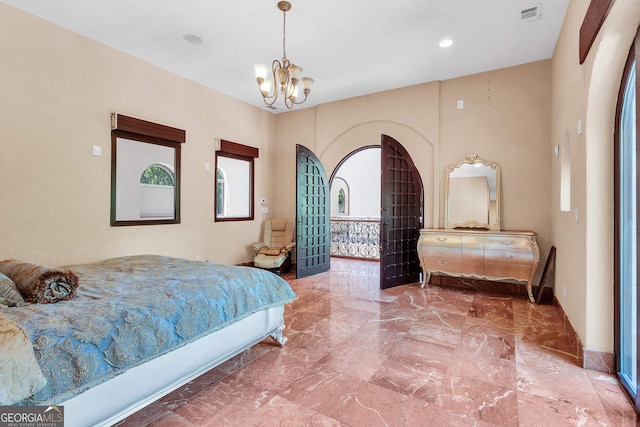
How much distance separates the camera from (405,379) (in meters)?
2.17

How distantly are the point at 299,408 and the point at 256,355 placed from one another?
0.80 meters

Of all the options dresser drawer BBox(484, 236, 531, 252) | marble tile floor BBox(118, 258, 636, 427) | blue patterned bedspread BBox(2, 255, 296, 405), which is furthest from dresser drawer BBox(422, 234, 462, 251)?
blue patterned bedspread BBox(2, 255, 296, 405)

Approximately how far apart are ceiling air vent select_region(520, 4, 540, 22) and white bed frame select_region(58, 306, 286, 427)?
391cm

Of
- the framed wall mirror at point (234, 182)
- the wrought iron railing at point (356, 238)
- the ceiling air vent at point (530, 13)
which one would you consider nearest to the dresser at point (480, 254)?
the ceiling air vent at point (530, 13)

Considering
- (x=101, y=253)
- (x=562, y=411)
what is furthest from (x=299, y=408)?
(x=101, y=253)

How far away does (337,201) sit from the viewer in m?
12.4

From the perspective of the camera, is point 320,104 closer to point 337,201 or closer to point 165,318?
point 165,318

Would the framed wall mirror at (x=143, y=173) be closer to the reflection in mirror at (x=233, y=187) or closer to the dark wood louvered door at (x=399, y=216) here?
the reflection in mirror at (x=233, y=187)

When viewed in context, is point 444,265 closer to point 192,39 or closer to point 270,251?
point 270,251

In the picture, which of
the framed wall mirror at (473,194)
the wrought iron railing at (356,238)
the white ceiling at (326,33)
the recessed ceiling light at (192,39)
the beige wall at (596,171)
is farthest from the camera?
the wrought iron railing at (356,238)

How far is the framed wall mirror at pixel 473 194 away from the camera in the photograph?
14.8ft

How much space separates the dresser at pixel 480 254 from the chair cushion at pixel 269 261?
2.32m

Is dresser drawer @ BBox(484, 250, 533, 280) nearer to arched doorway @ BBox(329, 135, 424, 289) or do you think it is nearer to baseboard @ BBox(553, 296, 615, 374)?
arched doorway @ BBox(329, 135, 424, 289)

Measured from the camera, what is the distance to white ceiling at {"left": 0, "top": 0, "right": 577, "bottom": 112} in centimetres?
310
